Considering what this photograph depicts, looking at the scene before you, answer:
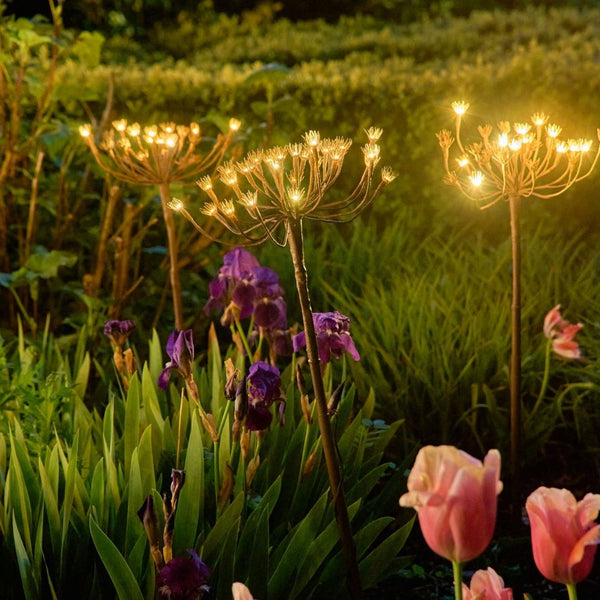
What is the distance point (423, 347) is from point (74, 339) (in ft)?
4.05

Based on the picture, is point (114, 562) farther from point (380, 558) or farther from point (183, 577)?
point (380, 558)

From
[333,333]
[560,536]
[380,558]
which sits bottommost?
[380,558]

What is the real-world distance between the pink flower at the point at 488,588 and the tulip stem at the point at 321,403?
336 millimetres

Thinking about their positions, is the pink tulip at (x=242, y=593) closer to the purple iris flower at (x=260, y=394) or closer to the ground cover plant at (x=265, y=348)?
the ground cover plant at (x=265, y=348)

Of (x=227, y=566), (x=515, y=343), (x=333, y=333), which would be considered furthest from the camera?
(x=515, y=343)

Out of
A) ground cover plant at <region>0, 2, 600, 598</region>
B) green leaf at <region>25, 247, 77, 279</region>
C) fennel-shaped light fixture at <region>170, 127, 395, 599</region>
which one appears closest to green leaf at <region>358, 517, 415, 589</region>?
ground cover plant at <region>0, 2, 600, 598</region>

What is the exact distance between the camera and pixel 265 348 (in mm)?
2789

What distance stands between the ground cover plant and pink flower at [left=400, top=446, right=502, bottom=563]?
0.14 meters

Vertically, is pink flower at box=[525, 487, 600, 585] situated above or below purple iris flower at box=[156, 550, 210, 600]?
above

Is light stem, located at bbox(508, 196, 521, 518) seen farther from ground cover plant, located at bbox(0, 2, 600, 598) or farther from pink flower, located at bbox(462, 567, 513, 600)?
pink flower, located at bbox(462, 567, 513, 600)

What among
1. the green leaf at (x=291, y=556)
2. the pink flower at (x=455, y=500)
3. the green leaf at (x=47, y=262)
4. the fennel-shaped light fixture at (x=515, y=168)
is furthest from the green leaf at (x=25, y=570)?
the green leaf at (x=47, y=262)

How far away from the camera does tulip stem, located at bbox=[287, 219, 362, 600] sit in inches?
54.3

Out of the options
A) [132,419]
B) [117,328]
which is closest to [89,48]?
[117,328]

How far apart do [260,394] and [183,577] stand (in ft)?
1.34
